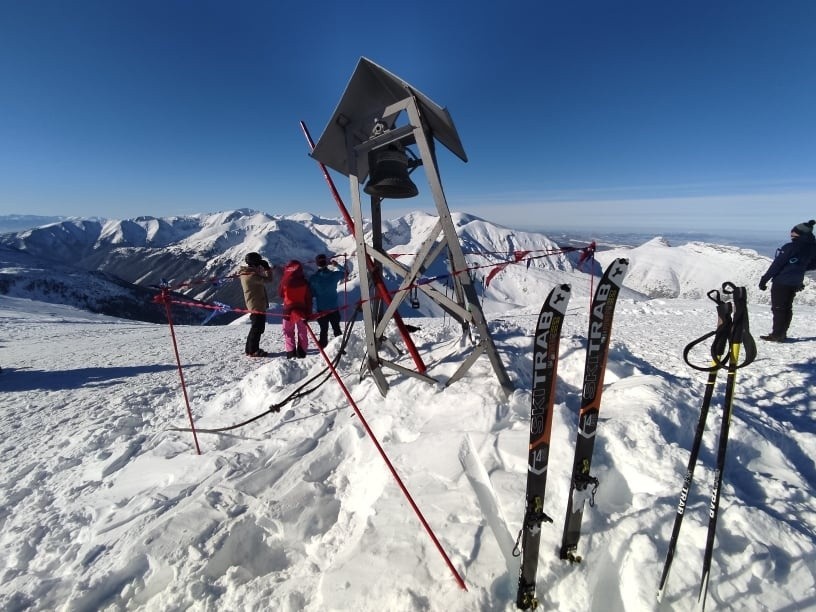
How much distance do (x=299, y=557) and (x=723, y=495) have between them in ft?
10.8

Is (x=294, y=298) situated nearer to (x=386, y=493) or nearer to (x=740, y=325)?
(x=386, y=493)

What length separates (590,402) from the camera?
255 centimetres

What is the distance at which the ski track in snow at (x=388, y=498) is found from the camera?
237 centimetres

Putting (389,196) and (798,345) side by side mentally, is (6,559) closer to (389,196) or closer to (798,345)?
(389,196)

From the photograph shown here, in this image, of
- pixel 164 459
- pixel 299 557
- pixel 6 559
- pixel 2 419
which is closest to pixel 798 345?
pixel 299 557

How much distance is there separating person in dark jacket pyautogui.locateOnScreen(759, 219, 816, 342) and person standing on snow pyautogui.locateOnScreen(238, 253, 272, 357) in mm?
10859

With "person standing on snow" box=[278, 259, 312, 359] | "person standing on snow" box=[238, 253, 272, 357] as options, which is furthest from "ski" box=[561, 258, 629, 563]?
"person standing on snow" box=[238, 253, 272, 357]

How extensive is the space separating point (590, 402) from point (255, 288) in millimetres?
7792

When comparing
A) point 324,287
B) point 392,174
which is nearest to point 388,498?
point 392,174

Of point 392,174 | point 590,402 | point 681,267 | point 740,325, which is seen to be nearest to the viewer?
point 740,325

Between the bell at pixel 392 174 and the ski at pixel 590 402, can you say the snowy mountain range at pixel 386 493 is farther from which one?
the bell at pixel 392 174

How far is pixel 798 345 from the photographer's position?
7.87 m

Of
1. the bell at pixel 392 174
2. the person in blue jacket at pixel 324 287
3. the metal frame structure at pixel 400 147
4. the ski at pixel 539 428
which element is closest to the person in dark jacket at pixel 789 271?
the metal frame structure at pixel 400 147

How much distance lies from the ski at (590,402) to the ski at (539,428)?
23 centimetres
